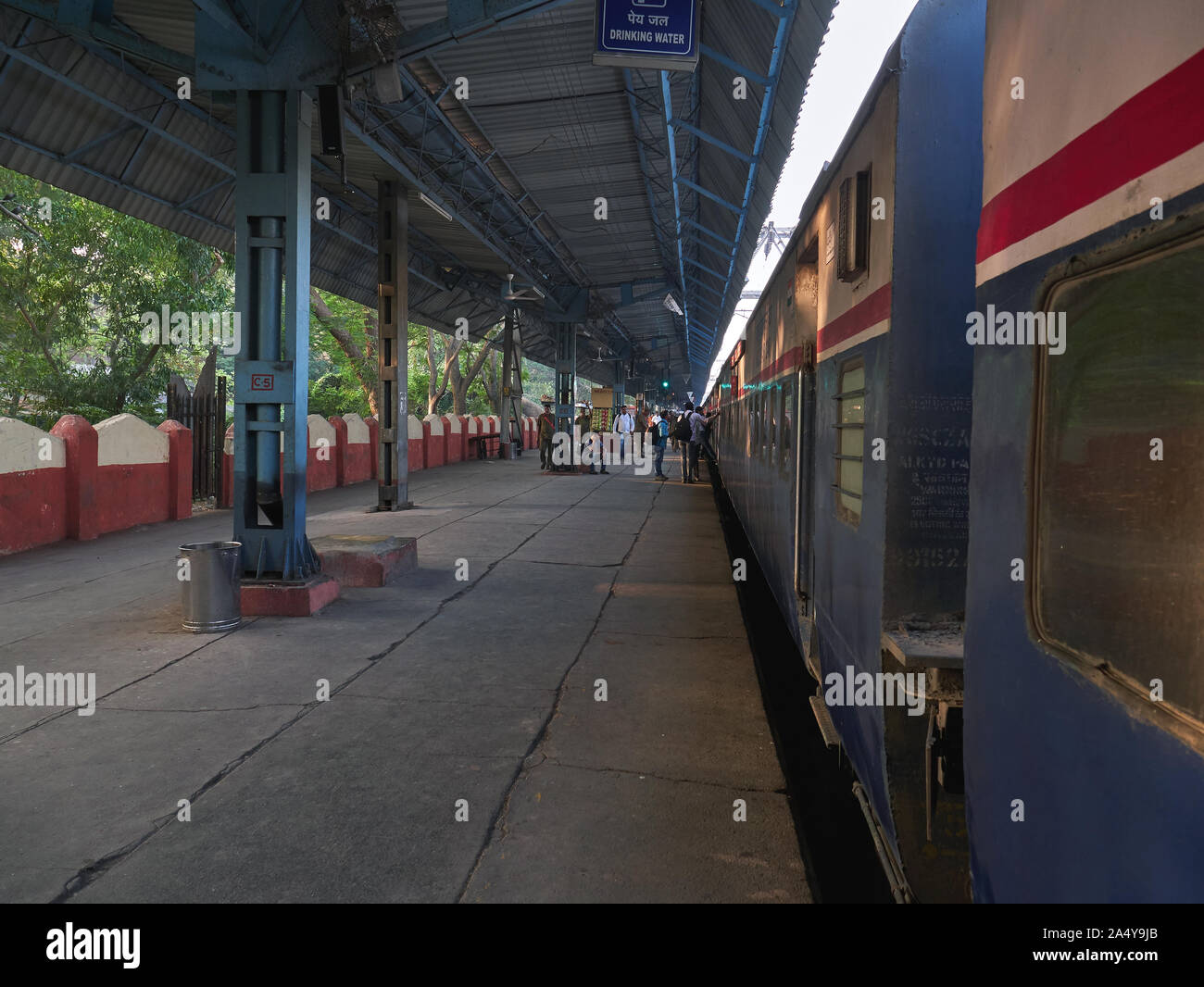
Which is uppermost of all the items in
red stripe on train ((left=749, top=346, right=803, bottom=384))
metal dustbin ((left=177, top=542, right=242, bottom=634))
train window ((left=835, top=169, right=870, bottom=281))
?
train window ((left=835, top=169, right=870, bottom=281))

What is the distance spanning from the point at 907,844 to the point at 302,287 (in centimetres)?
719

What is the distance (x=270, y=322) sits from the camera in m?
8.09

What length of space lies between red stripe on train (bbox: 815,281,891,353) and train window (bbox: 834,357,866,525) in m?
0.16

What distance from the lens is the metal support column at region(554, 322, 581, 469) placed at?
87.8 feet

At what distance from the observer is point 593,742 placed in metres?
4.84

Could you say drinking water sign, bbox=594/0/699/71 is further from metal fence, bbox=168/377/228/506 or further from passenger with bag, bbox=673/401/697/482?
passenger with bag, bbox=673/401/697/482

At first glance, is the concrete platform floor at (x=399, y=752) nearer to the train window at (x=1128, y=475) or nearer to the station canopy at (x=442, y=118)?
the train window at (x=1128, y=475)

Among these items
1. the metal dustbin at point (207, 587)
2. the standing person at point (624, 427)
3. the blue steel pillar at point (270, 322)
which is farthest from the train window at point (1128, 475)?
the standing person at point (624, 427)

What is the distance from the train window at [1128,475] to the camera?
1387 millimetres

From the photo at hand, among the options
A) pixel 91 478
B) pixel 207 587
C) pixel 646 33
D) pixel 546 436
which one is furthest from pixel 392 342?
pixel 546 436

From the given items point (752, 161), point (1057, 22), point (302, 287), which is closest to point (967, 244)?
point (1057, 22)

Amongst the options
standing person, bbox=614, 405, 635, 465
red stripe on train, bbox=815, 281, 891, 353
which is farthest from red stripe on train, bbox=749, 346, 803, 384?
standing person, bbox=614, 405, 635, 465

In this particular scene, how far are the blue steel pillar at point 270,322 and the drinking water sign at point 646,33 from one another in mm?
2961
